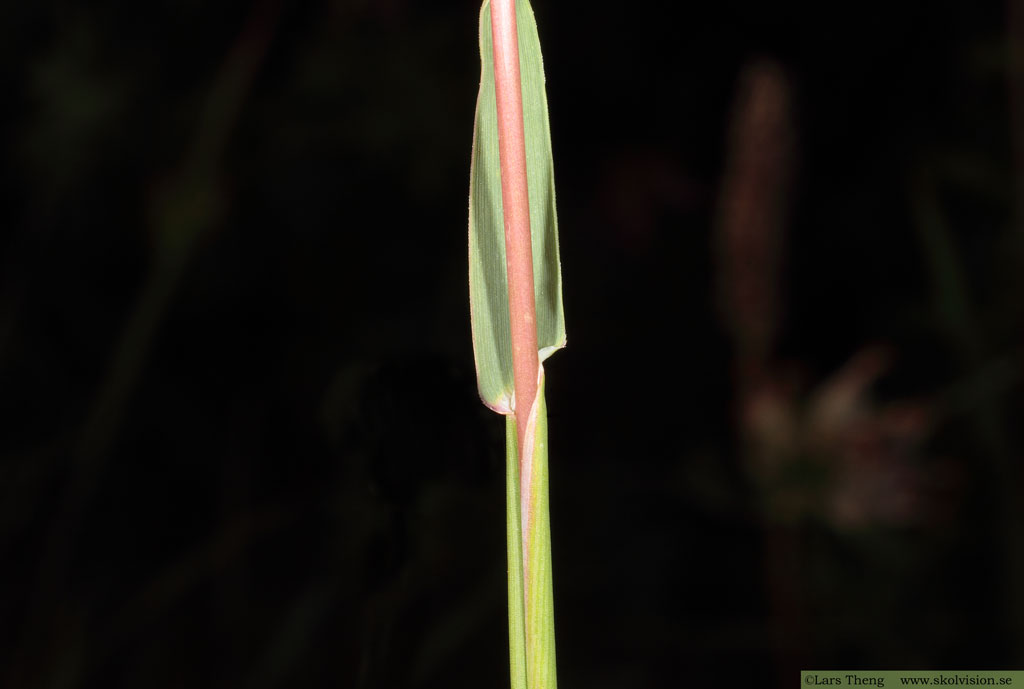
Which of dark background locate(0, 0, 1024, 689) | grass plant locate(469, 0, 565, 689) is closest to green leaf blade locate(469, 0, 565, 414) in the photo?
grass plant locate(469, 0, 565, 689)

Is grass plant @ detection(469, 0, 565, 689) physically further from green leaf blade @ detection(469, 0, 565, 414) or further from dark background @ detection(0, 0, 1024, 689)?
dark background @ detection(0, 0, 1024, 689)

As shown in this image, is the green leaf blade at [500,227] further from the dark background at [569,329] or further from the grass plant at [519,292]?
the dark background at [569,329]

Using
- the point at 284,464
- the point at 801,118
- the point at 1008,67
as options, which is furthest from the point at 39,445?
the point at 1008,67

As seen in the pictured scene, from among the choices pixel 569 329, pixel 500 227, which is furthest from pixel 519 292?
pixel 569 329

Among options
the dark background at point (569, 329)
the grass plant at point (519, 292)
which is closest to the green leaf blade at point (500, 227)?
the grass plant at point (519, 292)

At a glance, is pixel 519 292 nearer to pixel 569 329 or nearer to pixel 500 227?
pixel 500 227

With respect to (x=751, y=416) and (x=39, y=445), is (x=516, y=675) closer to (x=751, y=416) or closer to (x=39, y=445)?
(x=751, y=416)

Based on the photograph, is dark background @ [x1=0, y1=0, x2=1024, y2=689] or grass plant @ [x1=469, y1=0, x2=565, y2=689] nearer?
grass plant @ [x1=469, y1=0, x2=565, y2=689]

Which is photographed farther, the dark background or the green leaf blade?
the dark background
